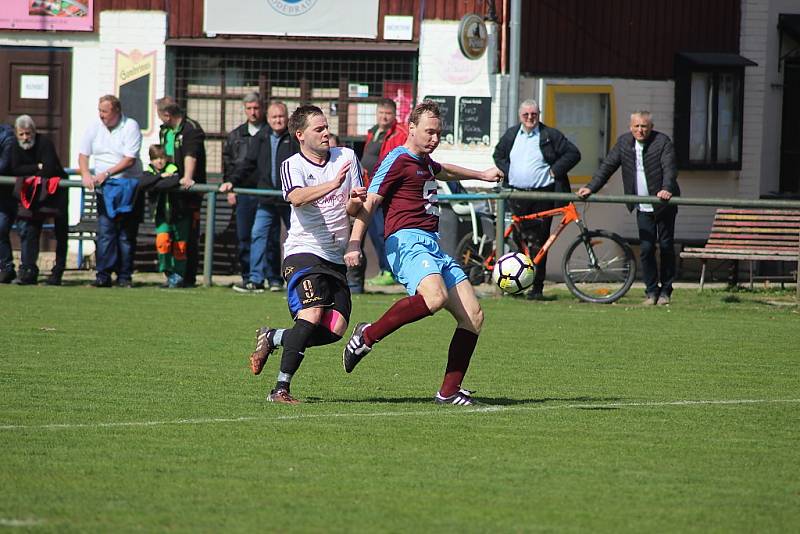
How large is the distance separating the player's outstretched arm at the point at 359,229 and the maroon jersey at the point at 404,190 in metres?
0.10

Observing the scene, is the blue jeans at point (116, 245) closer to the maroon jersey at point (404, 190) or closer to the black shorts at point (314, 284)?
the black shorts at point (314, 284)

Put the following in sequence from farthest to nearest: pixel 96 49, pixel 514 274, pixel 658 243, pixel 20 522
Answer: pixel 96 49
pixel 658 243
pixel 514 274
pixel 20 522

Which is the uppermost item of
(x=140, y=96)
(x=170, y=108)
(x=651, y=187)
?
(x=140, y=96)

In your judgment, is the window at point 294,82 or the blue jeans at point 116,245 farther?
the window at point 294,82

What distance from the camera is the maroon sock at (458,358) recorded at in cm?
844

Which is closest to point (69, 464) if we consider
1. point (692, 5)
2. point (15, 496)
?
point (15, 496)

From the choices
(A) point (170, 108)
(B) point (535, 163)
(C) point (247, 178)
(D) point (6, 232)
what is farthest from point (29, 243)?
(B) point (535, 163)

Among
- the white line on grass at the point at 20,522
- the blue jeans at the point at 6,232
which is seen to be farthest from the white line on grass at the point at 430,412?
the blue jeans at the point at 6,232

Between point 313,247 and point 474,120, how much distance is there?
37.3 feet

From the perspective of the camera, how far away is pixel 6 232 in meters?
16.5

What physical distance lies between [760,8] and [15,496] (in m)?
17.4

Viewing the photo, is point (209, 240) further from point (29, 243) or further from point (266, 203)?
point (29, 243)

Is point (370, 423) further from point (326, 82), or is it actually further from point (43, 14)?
point (43, 14)

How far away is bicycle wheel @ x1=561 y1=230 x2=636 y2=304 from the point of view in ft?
51.3
